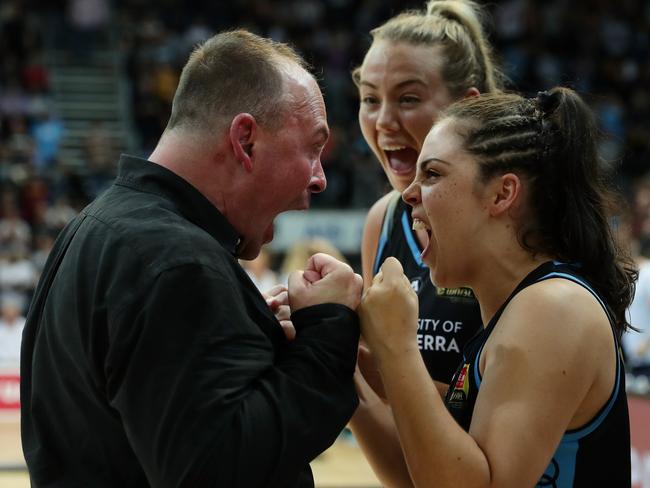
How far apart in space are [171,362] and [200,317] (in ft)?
0.32

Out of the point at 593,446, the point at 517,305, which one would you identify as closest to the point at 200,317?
the point at 517,305

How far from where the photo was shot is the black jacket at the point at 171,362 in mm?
1774

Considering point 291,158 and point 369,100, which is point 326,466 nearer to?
point 369,100

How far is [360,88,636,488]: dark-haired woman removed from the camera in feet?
6.77

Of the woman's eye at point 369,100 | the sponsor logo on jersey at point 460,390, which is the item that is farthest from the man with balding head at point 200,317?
the woman's eye at point 369,100

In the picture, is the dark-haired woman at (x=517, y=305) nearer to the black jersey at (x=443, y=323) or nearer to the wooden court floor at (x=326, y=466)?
the black jersey at (x=443, y=323)

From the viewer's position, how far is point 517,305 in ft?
7.11

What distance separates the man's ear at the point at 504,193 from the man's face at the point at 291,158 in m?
0.39

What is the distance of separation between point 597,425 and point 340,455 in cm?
741

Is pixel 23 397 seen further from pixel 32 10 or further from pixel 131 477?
pixel 32 10

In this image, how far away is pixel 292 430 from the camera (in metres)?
1.83

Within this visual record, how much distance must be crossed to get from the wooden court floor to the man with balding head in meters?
5.90

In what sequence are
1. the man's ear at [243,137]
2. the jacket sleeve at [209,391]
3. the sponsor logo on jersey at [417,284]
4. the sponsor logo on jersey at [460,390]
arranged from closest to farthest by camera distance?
the jacket sleeve at [209,391]
the man's ear at [243,137]
the sponsor logo on jersey at [460,390]
the sponsor logo on jersey at [417,284]

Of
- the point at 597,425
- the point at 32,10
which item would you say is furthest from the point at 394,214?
the point at 32,10
